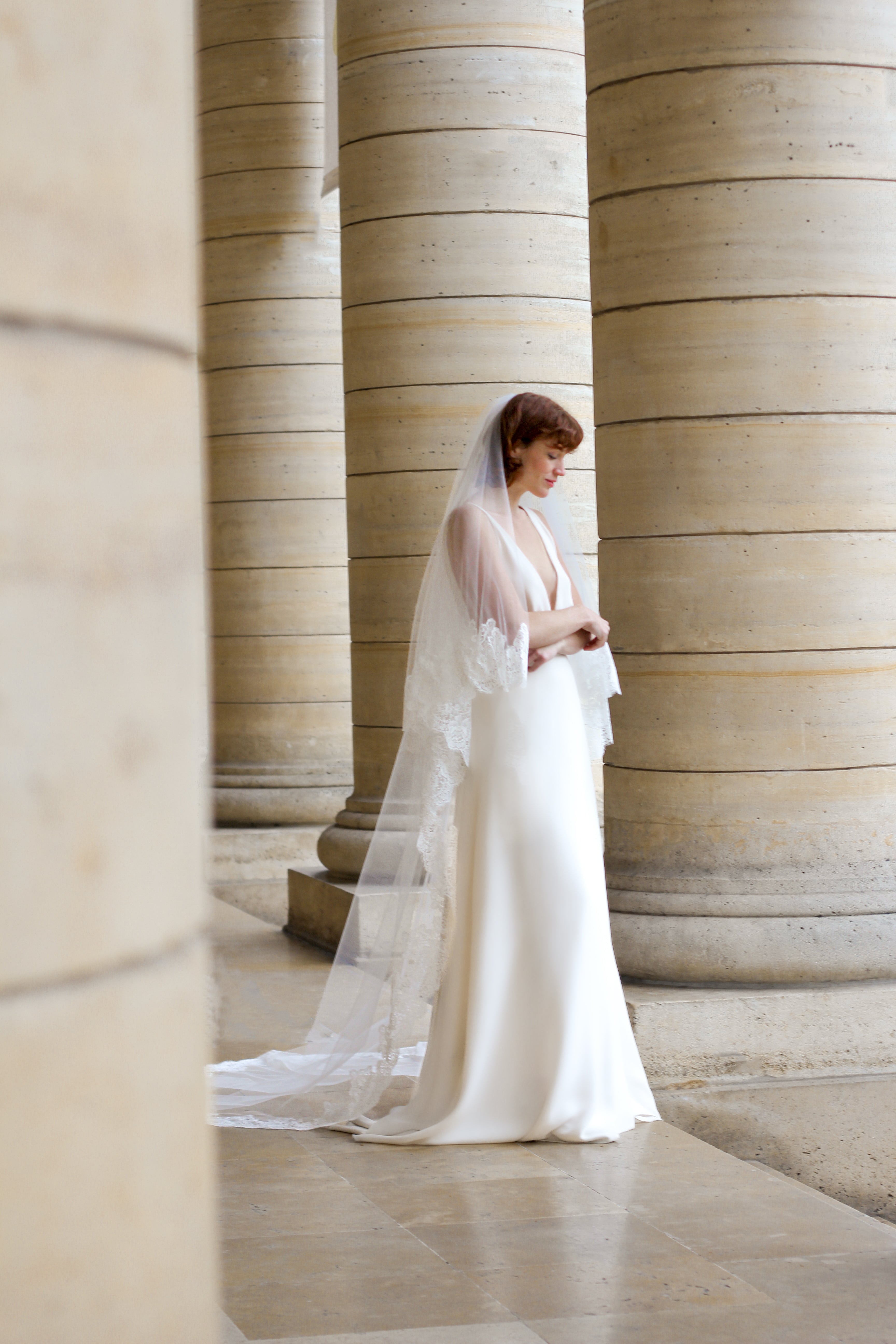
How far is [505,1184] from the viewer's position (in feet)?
16.1

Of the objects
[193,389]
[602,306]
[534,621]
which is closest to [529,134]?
[602,306]

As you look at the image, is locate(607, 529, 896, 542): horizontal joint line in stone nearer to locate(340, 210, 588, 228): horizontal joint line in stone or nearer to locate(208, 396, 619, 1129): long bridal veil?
locate(208, 396, 619, 1129): long bridal veil

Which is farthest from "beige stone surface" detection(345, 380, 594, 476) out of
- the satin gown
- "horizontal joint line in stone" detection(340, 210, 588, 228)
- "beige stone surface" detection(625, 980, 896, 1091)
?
"beige stone surface" detection(625, 980, 896, 1091)

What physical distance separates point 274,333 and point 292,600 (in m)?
1.94

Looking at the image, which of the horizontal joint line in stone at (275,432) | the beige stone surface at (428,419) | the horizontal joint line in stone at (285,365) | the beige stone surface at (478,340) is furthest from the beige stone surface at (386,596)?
the horizontal joint line in stone at (285,365)

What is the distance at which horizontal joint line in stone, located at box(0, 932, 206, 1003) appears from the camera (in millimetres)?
1332

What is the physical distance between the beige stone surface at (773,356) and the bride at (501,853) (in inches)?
29.9

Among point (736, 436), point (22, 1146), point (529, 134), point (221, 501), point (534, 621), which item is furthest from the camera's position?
point (221, 501)

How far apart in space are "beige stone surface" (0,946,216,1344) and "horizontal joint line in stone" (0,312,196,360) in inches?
17.5

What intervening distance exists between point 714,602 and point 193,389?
4809mm

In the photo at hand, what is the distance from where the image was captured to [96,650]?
137 centimetres

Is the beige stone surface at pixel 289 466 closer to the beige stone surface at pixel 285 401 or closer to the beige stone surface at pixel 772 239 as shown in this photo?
the beige stone surface at pixel 285 401

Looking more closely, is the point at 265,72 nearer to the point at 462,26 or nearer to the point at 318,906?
the point at 462,26

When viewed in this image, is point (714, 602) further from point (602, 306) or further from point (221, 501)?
point (221, 501)
